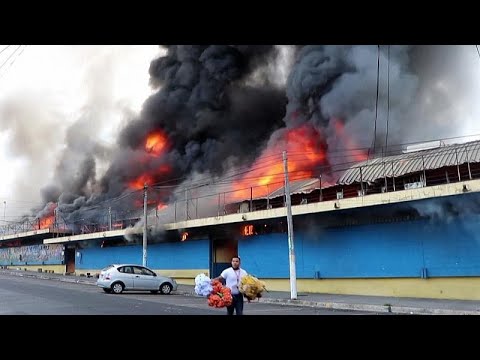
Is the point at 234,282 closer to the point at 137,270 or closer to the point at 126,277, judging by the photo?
the point at 126,277

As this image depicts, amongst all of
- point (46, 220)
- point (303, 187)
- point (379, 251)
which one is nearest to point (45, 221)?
point (46, 220)

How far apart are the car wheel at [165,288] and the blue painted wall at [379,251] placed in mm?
4311

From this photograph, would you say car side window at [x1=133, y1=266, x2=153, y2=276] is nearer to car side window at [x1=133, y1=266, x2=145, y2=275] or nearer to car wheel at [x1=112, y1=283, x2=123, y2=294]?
car side window at [x1=133, y1=266, x2=145, y2=275]

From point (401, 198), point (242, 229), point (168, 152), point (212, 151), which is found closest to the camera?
point (401, 198)

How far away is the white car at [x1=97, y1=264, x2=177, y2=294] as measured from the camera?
74.5ft

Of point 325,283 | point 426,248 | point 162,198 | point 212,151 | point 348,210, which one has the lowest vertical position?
point 325,283

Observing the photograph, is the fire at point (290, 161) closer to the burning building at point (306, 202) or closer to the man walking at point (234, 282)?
the burning building at point (306, 202)

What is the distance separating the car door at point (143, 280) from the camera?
914 inches

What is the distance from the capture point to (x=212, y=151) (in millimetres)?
53656

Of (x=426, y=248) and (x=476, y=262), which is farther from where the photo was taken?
(x=426, y=248)

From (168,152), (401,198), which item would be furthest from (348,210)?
(168,152)

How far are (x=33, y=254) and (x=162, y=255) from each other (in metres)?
29.8
